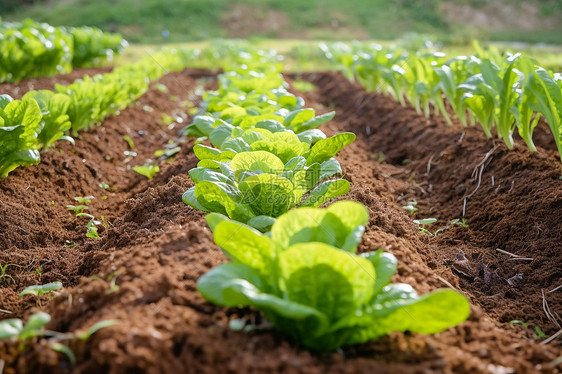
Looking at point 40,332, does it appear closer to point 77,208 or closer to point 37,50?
point 77,208

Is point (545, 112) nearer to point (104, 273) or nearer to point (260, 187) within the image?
point (260, 187)

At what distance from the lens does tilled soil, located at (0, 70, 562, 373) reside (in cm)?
147

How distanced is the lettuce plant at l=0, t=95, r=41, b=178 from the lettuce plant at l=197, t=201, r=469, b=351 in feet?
7.15

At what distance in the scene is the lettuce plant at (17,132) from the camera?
3.20 meters

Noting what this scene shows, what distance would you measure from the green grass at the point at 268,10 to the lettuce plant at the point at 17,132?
17934 mm

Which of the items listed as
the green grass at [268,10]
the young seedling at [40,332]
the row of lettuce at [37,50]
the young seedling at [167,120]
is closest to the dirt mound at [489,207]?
the young seedling at [40,332]

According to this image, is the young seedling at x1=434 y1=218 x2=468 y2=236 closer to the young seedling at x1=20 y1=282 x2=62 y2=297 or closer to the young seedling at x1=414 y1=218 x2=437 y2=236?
the young seedling at x1=414 y1=218 x2=437 y2=236

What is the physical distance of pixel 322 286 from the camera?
4.97 ft

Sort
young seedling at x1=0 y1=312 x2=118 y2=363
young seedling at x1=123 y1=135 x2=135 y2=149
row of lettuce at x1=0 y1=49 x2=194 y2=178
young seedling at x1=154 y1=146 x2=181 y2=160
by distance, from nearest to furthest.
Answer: young seedling at x1=0 y1=312 x2=118 y2=363 < row of lettuce at x1=0 y1=49 x2=194 y2=178 < young seedling at x1=154 y1=146 x2=181 y2=160 < young seedling at x1=123 y1=135 x2=135 y2=149

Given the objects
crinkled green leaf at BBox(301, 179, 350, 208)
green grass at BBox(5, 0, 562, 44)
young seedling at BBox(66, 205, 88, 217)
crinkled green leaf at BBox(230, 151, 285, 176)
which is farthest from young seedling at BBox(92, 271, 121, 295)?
green grass at BBox(5, 0, 562, 44)

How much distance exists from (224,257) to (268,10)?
83.4 ft

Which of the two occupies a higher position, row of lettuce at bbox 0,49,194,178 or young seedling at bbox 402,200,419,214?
row of lettuce at bbox 0,49,194,178

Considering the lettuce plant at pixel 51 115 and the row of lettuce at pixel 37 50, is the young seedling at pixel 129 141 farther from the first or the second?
the row of lettuce at pixel 37 50

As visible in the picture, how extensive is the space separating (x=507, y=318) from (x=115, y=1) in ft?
93.4
